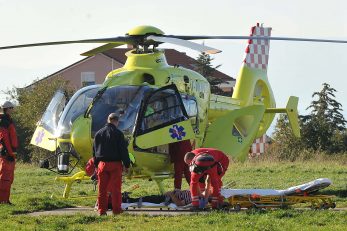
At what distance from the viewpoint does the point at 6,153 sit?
16266mm

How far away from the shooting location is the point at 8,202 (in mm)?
16344

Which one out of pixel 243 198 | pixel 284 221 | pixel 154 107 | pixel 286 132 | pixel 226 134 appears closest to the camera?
pixel 284 221

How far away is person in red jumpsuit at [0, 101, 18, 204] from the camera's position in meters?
16.2

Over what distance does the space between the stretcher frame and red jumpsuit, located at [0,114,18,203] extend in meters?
4.76

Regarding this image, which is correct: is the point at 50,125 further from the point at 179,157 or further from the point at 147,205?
the point at 147,205

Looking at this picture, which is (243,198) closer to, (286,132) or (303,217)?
(303,217)

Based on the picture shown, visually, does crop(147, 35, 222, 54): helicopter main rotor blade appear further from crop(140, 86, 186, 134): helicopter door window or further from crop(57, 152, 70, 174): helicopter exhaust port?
crop(57, 152, 70, 174): helicopter exhaust port

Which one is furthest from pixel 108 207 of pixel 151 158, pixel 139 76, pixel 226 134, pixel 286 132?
pixel 286 132

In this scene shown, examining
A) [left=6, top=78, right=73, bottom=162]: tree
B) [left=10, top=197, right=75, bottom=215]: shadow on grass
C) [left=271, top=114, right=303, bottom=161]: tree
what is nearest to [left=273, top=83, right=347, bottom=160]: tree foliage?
[left=271, top=114, right=303, bottom=161]: tree

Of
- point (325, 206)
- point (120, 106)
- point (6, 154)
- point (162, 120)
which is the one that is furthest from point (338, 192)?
point (6, 154)

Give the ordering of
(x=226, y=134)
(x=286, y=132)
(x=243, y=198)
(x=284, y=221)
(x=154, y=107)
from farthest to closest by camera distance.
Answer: (x=286, y=132) → (x=226, y=134) → (x=154, y=107) → (x=243, y=198) → (x=284, y=221)

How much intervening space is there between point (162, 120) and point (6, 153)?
10.7ft

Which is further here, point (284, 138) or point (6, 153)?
point (284, 138)

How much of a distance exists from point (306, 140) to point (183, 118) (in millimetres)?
41811
